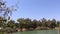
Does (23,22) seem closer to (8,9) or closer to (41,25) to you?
(41,25)

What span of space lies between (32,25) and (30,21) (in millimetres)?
1700

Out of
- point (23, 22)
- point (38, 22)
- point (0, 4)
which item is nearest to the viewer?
point (0, 4)

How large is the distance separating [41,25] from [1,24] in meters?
54.6

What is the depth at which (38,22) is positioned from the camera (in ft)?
194

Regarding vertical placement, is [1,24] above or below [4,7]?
below

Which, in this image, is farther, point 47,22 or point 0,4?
point 47,22

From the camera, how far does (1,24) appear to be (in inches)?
215

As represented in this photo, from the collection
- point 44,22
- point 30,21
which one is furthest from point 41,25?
point 30,21

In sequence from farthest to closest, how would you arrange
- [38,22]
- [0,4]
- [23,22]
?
[38,22] < [23,22] < [0,4]

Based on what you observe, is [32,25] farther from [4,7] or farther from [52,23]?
[4,7]

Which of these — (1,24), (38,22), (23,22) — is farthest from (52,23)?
(1,24)

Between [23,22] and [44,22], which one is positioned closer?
[23,22]

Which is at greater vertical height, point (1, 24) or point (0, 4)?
point (0, 4)

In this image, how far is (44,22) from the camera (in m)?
60.0
